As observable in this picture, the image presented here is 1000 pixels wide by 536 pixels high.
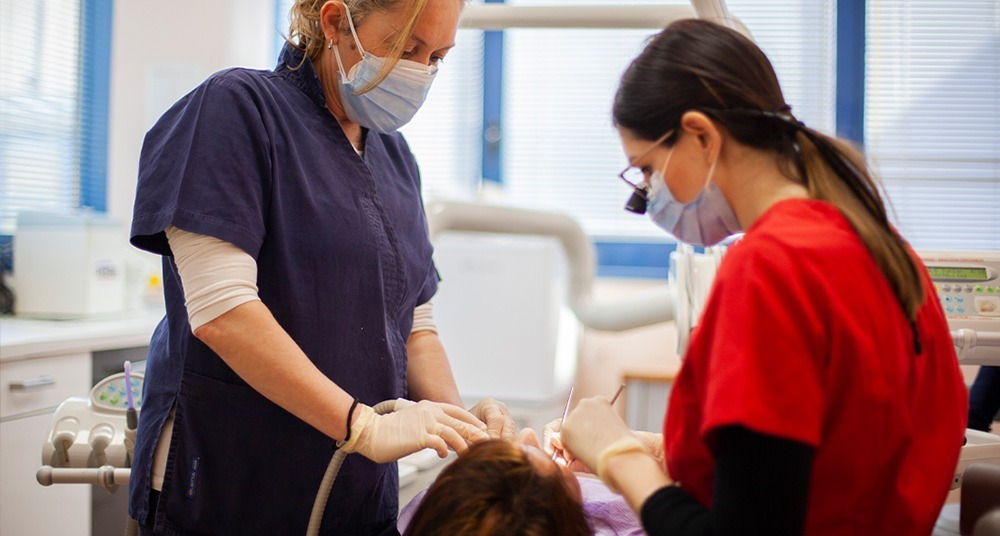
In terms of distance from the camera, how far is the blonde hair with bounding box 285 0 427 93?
125 centimetres

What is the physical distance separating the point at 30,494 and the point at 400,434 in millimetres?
1523

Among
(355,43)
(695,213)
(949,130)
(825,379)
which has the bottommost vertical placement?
(825,379)

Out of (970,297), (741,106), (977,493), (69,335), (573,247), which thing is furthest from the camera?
(573,247)

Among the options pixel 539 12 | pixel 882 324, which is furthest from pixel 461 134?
pixel 882 324

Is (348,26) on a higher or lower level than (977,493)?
higher

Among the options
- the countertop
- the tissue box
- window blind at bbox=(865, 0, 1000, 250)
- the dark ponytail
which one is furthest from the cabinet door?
window blind at bbox=(865, 0, 1000, 250)

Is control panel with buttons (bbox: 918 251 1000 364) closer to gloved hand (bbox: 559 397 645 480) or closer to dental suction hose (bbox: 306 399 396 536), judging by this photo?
gloved hand (bbox: 559 397 645 480)

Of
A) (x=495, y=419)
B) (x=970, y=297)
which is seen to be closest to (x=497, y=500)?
(x=495, y=419)

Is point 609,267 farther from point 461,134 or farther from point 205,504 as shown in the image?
point 205,504

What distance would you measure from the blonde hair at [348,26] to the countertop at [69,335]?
1261 mm

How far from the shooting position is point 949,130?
11.6 feet

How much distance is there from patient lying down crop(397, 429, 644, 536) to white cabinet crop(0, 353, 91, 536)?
1478 mm

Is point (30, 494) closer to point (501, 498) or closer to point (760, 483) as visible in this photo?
point (501, 498)

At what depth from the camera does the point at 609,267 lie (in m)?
3.91
